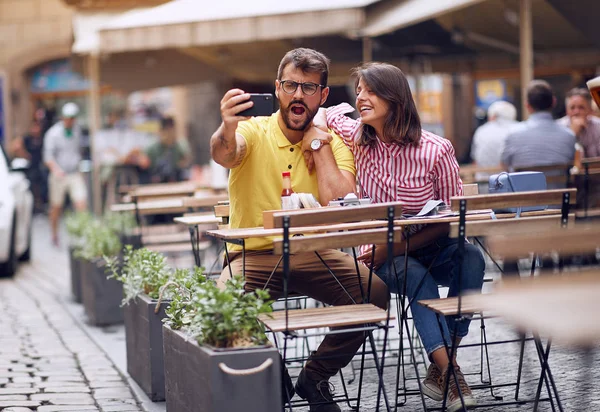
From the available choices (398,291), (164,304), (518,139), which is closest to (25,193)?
(518,139)

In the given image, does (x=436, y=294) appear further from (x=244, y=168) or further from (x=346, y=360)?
(x=244, y=168)

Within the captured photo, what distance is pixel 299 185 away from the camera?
17.2 ft

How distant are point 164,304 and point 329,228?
145 cm

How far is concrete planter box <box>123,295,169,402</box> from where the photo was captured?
565cm

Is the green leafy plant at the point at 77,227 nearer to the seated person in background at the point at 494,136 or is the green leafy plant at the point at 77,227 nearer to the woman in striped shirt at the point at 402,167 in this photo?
the seated person in background at the point at 494,136

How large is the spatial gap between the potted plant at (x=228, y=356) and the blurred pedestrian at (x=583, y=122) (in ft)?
18.6

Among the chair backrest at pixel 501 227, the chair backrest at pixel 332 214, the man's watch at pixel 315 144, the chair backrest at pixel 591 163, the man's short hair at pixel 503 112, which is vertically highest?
the man's short hair at pixel 503 112

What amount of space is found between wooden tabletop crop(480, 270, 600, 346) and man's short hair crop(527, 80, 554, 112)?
5794mm

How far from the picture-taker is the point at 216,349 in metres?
4.14

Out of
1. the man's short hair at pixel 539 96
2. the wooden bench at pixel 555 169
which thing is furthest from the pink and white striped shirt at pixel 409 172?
the man's short hair at pixel 539 96

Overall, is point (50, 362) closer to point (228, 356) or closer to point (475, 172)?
point (228, 356)

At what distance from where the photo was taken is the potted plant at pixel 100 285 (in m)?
8.29

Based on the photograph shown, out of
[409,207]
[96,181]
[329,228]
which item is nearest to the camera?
[329,228]

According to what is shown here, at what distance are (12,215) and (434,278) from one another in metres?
7.23
